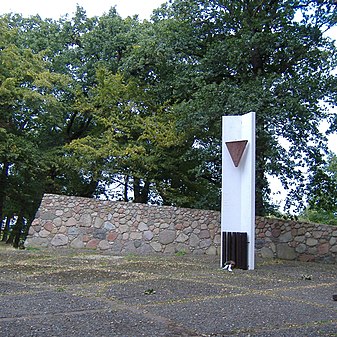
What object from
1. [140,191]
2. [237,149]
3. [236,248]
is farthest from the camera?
[140,191]

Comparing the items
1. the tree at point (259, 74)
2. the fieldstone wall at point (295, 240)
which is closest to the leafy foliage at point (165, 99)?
the tree at point (259, 74)

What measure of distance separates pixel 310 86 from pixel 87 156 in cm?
650

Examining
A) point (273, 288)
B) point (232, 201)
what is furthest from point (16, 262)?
point (273, 288)

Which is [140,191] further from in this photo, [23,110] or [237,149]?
[237,149]

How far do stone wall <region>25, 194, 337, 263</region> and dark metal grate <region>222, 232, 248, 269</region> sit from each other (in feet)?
8.24

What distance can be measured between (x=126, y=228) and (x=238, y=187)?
12.3 ft

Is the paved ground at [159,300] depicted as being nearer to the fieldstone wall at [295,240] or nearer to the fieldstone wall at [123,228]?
the fieldstone wall at [295,240]

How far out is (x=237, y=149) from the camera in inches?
348

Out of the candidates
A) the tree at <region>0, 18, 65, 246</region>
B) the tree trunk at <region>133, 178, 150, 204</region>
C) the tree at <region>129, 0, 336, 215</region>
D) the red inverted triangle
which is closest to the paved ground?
the red inverted triangle

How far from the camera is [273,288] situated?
19.8 ft

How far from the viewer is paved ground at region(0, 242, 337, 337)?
356 centimetres

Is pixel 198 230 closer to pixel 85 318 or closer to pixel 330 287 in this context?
pixel 330 287

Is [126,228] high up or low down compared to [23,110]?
down

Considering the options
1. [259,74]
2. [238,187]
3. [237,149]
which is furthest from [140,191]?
[237,149]
